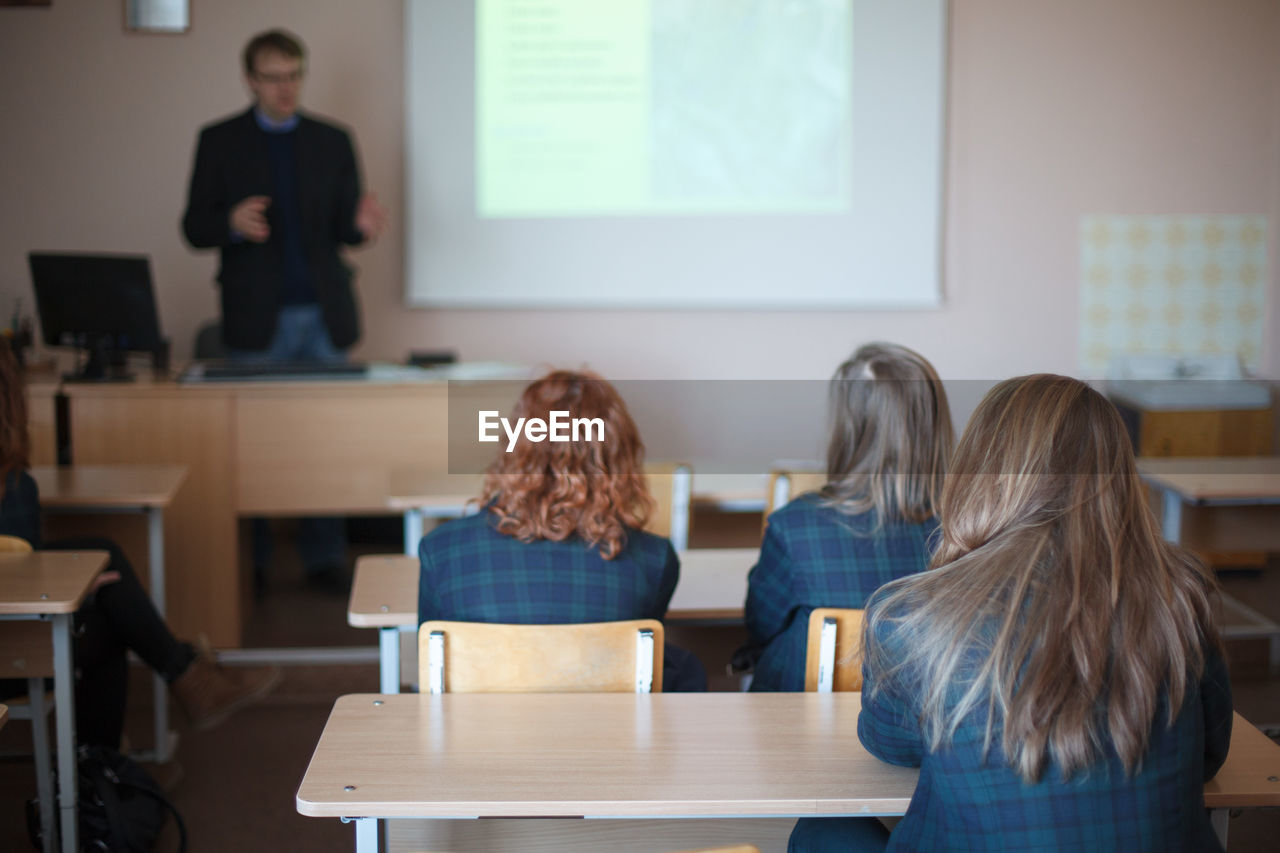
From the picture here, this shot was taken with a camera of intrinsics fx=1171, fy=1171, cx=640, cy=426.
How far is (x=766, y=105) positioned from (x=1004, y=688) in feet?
13.4

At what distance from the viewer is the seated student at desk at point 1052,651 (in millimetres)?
1250

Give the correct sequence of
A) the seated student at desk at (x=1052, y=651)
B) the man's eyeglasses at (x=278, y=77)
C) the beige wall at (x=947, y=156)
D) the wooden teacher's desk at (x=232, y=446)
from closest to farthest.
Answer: the seated student at desk at (x=1052, y=651) → the wooden teacher's desk at (x=232, y=446) → the man's eyeglasses at (x=278, y=77) → the beige wall at (x=947, y=156)

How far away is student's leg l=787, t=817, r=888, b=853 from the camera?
1.56 m

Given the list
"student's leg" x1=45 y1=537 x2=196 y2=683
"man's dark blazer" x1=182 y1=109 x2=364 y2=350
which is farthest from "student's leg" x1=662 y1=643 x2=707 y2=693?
"man's dark blazer" x1=182 y1=109 x2=364 y2=350

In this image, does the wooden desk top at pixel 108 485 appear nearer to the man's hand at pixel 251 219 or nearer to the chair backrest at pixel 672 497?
the man's hand at pixel 251 219

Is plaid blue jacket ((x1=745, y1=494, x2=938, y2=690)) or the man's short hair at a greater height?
the man's short hair

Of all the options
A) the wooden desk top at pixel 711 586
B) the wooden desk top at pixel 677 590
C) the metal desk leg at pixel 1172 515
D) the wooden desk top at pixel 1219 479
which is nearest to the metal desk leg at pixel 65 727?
the wooden desk top at pixel 677 590

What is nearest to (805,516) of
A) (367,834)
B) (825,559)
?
(825,559)

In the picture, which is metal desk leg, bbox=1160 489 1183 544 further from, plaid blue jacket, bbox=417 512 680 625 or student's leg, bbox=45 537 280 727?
student's leg, bbox=45 537 280 727

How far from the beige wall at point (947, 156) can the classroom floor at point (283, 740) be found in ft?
4.92

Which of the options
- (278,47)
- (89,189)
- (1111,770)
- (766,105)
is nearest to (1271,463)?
(766,105)

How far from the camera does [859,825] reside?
1.60 meters

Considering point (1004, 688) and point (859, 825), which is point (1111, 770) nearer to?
point (1004, 688)

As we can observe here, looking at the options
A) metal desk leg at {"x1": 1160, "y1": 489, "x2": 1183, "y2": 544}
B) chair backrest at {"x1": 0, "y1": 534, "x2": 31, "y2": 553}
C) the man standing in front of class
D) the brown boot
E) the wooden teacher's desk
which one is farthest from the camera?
the man standing in front of class
